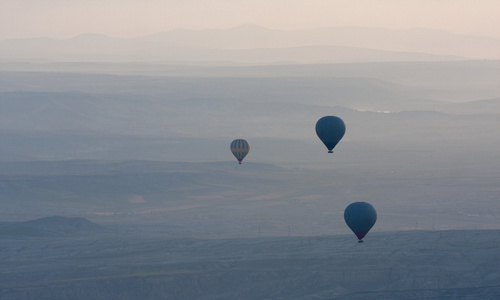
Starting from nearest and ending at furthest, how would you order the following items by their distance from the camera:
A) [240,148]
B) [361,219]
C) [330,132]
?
[361,219] → [330,132] → [240,148]

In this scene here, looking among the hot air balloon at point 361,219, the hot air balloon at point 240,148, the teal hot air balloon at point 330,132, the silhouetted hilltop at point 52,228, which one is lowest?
the hot air balloon at point 361,219

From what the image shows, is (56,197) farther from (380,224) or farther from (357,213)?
(357,213)

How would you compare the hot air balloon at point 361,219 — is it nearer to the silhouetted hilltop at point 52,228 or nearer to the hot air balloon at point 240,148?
the hot air balloon at point 240,148

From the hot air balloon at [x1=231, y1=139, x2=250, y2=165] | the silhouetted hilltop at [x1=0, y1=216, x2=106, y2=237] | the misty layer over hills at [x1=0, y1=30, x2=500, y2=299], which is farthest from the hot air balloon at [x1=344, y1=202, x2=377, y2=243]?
the silhouetted hilltop at [x1=0, y1=216, x2=106, y2=237]

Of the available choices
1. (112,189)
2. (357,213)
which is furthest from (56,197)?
(357,213)


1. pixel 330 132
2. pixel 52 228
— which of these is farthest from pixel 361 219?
pixel 52 228

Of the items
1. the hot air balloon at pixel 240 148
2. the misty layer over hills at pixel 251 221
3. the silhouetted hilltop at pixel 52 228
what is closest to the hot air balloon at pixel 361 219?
the misty layer over hills at pixel 251 221

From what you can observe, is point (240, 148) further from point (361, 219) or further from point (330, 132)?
point (361, 219)

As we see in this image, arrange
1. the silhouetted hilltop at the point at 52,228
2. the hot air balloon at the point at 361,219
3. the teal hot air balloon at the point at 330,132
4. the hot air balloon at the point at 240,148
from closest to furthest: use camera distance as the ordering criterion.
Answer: the hot air balloon at the point at 361,219 < the teal hot air balloon at the point at 330,132 < the hot air balloon at the point at 240,148 < the silhouetted hilltop at the point at 52,228

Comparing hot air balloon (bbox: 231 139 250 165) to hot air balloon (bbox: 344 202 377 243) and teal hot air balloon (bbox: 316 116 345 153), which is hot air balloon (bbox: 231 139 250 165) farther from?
hot air balloon (bbox: 344 202 377 243)

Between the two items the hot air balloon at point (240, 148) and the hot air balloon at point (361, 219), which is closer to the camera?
the hot air balloon at point (361, 219)
